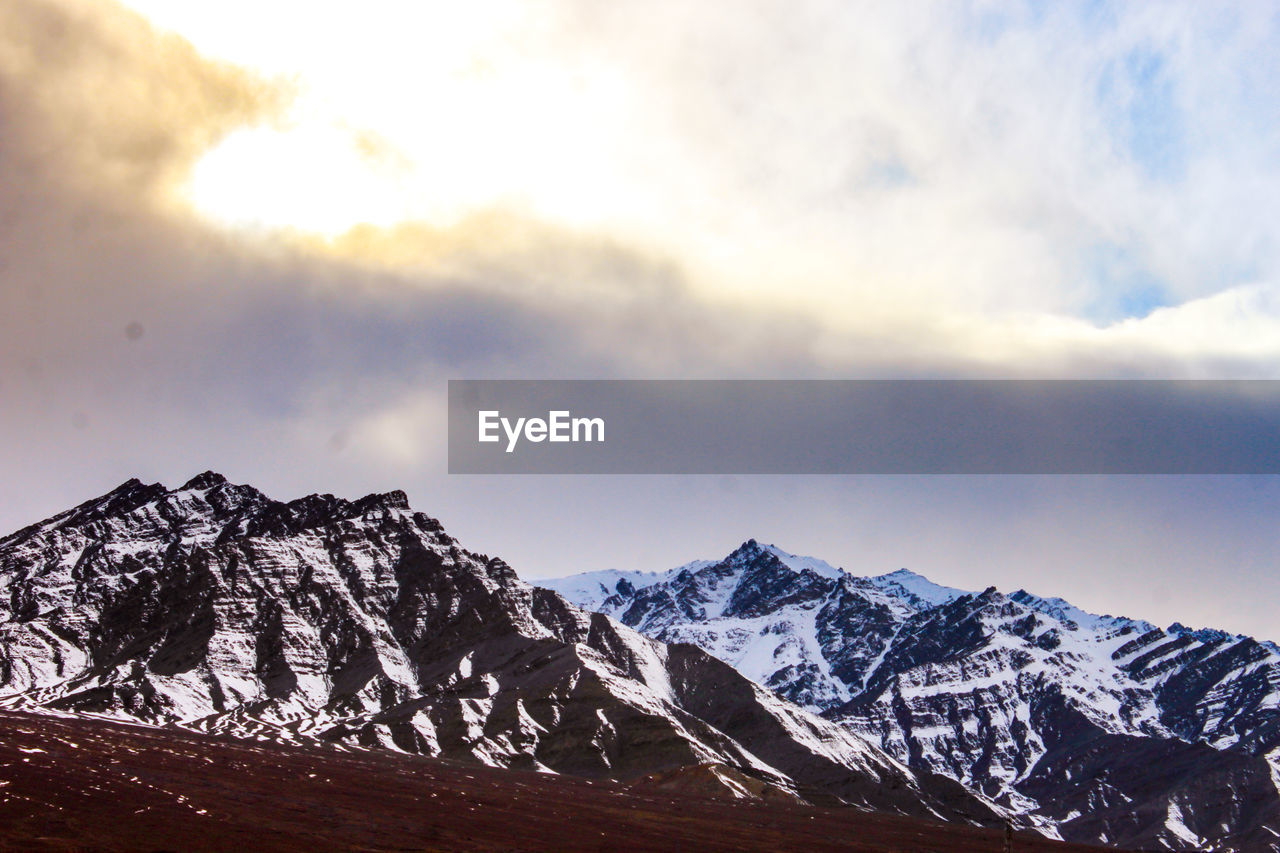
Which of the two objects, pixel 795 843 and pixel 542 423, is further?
pixel 795 843

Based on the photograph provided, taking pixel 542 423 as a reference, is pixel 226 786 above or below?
below

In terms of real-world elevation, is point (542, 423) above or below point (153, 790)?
above

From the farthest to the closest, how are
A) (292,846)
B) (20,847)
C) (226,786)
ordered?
(226,786)
(292,846)
(20,847)

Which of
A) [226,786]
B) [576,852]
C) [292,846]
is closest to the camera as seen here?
[292,846]

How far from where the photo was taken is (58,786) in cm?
16562

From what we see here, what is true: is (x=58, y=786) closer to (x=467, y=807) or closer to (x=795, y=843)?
(x=467, y=807)

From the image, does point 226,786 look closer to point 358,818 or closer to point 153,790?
point 153,790

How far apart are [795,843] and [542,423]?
3687 inches

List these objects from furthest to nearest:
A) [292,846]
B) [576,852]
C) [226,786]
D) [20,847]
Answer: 1. [226,786]
2. [576,852]
3. [292,846]
4. [20,847]

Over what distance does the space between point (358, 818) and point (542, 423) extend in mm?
65301

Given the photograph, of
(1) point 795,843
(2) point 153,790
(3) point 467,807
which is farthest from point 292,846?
(1) point 795,843

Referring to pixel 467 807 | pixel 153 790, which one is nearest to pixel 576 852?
pixel 467 807

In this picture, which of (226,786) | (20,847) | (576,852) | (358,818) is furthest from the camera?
(226,786)

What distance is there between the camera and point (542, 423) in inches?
5728
